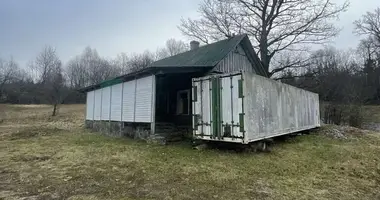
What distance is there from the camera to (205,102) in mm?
8367

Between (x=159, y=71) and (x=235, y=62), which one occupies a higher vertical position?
(x=235, y=62)

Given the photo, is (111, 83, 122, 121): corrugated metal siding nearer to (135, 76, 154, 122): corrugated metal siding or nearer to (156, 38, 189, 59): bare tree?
(135, 76, 154, 122): corrugated metal siding

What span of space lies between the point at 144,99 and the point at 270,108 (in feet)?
17.5

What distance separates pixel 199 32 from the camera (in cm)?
2400

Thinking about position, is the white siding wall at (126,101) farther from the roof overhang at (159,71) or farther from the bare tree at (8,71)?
the bare tree at (8,71)

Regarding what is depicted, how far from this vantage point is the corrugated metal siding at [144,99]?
34.6 ft

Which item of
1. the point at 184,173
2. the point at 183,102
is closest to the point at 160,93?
the point at 183,102

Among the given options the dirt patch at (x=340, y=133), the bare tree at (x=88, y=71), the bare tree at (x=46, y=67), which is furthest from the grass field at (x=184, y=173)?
→ the bare tree at (x=88, y=71)

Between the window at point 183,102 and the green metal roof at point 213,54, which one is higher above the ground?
the green metal roof at point 213,54

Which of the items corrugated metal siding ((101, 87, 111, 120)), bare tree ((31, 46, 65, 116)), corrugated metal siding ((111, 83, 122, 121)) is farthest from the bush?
bare tree ((31, 46, 65, 116))

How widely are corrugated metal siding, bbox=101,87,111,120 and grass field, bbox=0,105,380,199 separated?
17.7ft

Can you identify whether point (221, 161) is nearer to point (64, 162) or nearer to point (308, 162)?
point (308, 162)

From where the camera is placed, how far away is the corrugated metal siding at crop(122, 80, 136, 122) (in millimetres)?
11842

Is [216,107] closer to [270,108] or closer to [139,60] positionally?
[270,108]
